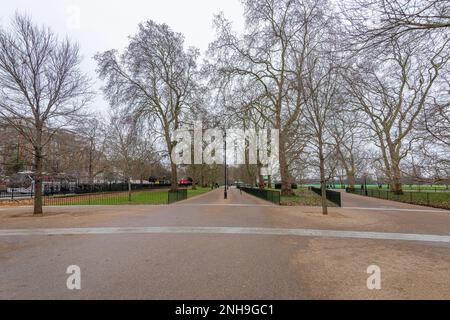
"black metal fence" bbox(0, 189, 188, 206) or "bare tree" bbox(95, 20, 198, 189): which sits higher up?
"bare tree" bbox(95, 20, 198, 189)

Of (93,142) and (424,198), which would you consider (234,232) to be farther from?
(93,142)

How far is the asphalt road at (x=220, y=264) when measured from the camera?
3908mm

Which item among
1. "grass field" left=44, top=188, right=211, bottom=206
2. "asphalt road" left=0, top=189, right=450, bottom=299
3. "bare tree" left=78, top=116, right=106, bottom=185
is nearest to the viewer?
"asphalt road" left=0, top=189, right=450, bottom=299

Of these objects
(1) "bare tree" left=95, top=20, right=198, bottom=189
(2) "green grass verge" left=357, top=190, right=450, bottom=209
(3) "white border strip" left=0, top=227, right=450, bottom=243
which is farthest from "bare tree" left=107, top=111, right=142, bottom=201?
(2) "green grass verge" left=357, top=190, right=450, bottom=209

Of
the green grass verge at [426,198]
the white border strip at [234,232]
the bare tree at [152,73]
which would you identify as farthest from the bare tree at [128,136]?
the green grass verge at [426,198]

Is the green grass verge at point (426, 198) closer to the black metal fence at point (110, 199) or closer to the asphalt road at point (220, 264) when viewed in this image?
the asphalt road at point (220, 264)

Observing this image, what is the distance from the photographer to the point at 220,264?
5152 mm

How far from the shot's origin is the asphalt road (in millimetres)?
Result: 3908

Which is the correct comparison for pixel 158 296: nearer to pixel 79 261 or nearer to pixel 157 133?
pixel 79 261

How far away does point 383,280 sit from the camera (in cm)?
439

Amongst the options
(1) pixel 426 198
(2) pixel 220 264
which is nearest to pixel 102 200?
(2) pixel 220 264

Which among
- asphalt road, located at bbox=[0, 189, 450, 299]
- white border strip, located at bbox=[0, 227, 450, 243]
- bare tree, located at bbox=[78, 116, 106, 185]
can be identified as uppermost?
bare tree, located at bbox=[78, 116, 106, 185]

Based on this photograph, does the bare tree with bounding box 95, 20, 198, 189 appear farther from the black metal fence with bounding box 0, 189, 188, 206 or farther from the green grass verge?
the green grass verge
